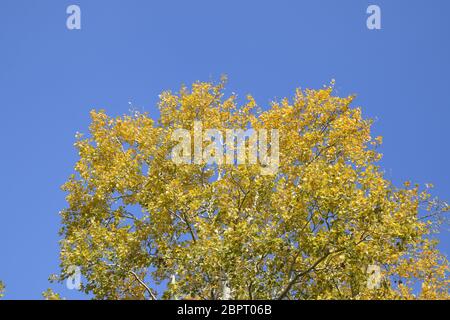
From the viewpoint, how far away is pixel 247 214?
2400cm

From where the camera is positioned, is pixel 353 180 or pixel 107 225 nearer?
pixel 353 180

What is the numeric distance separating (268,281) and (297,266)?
7.66ft

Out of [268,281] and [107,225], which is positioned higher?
[107,225]

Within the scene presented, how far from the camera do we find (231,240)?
20.3m

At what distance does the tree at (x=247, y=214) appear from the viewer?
2058 cm

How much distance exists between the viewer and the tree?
20.6 metres
